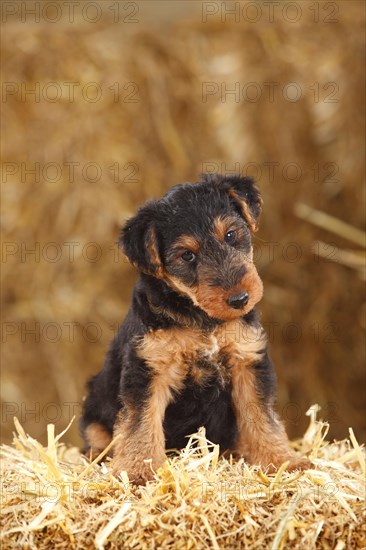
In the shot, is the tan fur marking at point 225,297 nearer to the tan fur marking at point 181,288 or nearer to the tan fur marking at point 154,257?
the tan fur marking at point 181,288

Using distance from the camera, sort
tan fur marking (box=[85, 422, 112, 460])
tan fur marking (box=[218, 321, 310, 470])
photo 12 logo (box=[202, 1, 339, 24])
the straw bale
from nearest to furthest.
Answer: the straw bale
tan fur marking (box=[218, 321, 310, 470])
tan fur marking (box=[85, 422, 112, 460])
photo 12 logo (box=[202, 1, 339, 24])

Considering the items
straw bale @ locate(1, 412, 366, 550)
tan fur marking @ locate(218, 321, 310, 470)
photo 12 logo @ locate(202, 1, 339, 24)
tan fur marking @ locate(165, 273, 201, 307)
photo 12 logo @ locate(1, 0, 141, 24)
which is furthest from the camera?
photo 12 logo @ locate(1, 0, 141, 24)

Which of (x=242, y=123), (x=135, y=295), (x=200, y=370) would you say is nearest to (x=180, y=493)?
(x=200, y=370)

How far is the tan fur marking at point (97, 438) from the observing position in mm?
3717

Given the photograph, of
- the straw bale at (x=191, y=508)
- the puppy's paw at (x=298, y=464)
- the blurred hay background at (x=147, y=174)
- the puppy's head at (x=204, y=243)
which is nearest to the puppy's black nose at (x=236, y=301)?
the puppy's head at (x=204, y=243)

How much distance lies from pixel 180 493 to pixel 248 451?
0.53m

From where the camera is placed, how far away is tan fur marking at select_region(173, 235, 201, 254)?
3166 millimetres

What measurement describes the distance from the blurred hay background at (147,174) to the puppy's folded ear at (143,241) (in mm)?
3389

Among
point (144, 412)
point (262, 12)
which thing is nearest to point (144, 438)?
point (144, 412)

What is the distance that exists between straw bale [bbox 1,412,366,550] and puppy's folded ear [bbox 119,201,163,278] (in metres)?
0.74

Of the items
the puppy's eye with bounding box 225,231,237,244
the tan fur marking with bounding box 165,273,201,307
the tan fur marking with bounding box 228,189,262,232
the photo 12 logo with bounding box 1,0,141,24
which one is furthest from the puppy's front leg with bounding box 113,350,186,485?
the photo 12 logo with bounding box 1,0,141,24

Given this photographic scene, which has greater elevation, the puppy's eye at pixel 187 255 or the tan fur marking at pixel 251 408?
the puppy's eye at pixel 187 255

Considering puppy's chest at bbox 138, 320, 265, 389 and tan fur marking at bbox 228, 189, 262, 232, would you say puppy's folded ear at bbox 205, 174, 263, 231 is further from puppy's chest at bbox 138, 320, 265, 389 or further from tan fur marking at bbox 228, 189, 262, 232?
puppy's chest at bbox 138, 320, 265, 389

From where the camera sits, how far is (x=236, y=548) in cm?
298
